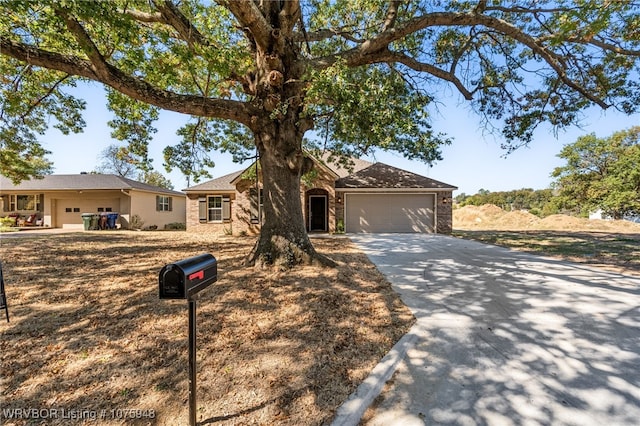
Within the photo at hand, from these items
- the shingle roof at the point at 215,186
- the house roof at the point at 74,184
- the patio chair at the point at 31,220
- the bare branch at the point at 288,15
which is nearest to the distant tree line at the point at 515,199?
the shingle roof at the point at 215,186

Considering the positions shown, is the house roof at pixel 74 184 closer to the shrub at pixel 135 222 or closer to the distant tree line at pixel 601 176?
the shrub at pixel 135 222

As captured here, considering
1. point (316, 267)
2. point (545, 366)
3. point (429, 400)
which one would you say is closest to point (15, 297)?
point (316, 267)

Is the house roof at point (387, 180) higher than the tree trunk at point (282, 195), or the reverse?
the house roof at point (387, 180)

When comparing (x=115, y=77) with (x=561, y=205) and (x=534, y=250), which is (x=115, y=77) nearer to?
(x=534, y=250)

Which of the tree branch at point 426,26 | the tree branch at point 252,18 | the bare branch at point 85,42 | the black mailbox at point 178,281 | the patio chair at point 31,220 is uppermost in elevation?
the tree branch at point 426,26

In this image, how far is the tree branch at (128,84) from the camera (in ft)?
15.4

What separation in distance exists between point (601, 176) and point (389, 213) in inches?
904

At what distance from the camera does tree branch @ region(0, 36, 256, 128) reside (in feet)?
15.4

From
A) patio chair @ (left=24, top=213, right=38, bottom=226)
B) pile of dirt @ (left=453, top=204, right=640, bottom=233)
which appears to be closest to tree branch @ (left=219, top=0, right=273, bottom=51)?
pile of dirt @ (left=453, top=204, right=640, bottom=233)

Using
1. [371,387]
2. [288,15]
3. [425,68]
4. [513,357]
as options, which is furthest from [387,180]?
[371,387]

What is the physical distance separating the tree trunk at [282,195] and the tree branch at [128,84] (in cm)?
76

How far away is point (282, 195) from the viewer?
20.9 ft

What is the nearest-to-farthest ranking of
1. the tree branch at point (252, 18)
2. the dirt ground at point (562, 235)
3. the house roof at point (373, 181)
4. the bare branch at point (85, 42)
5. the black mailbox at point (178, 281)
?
→ the black mailbox at point (178, 281)
the bare branch at point (85, 42)
the tree branch at point (252, 18)
the dirt ground at point (562, 235)
the house roof at point (373, 181)

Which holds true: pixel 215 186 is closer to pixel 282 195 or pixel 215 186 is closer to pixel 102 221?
pixel 102 221
